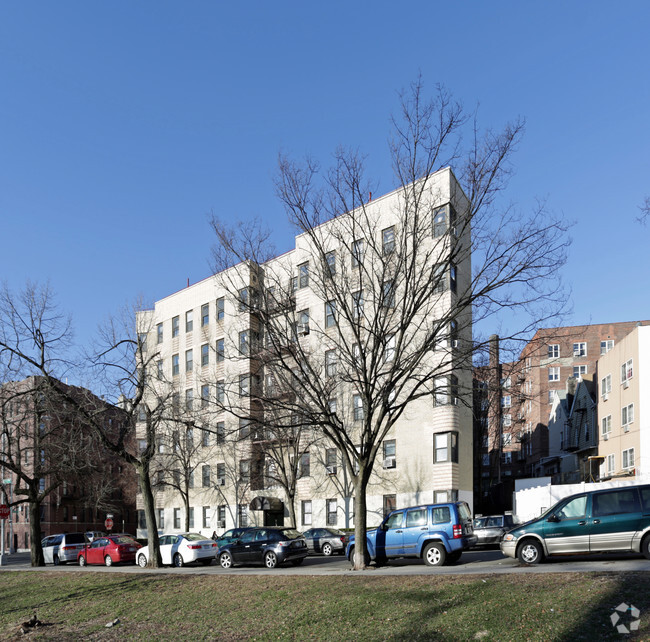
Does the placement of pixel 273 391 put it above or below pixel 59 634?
above

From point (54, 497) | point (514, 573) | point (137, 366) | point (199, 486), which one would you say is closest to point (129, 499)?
point (54, 497)

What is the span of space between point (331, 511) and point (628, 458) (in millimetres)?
19643

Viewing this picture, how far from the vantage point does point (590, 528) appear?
16.3 meters

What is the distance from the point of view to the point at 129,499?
265ft

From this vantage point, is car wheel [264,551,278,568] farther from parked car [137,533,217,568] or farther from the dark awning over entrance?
the dark awning over entrance

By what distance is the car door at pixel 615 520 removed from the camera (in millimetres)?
15898

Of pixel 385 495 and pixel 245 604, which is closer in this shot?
pixel 245 604

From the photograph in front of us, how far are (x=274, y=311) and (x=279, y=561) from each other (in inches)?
363

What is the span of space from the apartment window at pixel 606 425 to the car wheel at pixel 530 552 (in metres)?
34.0

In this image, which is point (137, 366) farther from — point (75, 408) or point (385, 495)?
point (385, 495)

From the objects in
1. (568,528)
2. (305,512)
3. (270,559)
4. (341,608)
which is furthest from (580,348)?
(341,608)

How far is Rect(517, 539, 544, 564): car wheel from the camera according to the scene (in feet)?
56.1

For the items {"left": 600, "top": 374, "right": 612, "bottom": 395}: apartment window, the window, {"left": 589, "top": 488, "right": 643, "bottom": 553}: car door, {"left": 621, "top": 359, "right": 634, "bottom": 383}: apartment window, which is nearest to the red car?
{"left": 589, "top": 488, "right": 643, "bottom": 553}: car door

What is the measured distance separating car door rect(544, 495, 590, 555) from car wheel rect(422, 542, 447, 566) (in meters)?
3.59
